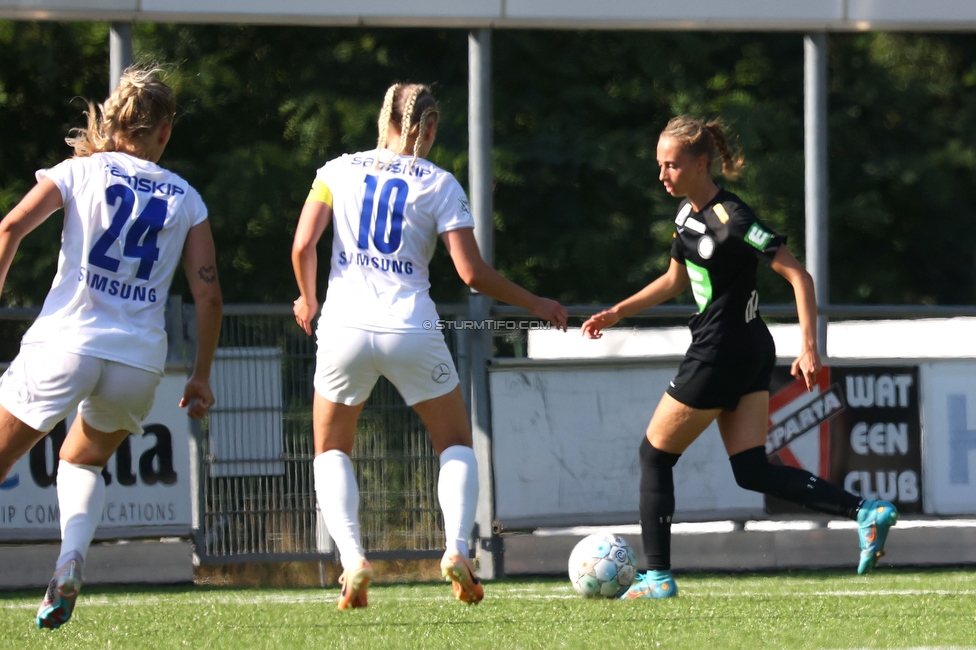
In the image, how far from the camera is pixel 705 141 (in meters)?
5.51

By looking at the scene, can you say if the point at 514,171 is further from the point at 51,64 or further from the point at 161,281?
the point at 161,281

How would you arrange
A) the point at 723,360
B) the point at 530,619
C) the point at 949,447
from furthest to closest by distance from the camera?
1. the point at 949,447
2. the point at 723,360
3. the point at 530,619

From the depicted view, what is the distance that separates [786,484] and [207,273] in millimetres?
2432

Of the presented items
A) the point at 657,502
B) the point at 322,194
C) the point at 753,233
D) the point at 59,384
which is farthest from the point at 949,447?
the point at 59,384

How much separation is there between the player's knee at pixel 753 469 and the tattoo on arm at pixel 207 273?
2.22 m

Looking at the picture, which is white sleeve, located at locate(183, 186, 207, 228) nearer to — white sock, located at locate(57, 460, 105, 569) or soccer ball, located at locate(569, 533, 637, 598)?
white sock, located at locate(57, 460, 105, 569)

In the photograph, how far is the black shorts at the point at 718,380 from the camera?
5355 mm

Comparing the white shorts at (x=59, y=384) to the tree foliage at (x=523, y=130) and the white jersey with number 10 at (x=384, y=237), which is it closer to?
the white jersey with number 10 at (x=384, y=237)

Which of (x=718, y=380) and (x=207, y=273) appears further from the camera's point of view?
(x=718, y=380)

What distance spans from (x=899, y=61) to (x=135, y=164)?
13171 millimetres

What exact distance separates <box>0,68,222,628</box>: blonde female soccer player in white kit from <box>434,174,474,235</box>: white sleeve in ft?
2.54

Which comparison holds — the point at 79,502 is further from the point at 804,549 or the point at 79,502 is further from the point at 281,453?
the point at 804,549

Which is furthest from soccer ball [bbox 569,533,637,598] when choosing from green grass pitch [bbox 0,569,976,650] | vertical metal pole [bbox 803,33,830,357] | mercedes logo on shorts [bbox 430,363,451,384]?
vertical metal pole [bbox 803,33,830,357]

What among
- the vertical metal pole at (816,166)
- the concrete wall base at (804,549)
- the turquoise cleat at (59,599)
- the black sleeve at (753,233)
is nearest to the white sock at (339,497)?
the turquoise cleat at (59,599)
